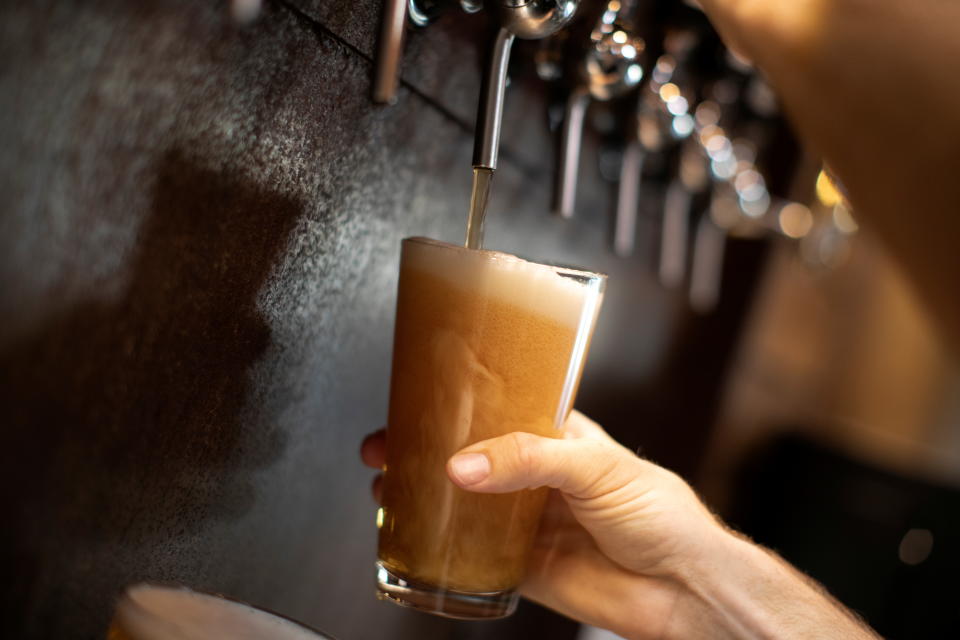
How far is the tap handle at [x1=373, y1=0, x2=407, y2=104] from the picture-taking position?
28.5 inches

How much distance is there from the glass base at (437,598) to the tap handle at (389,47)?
1.36ft

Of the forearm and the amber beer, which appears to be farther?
the forearm

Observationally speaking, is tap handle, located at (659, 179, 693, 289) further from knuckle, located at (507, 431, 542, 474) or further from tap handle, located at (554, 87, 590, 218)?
knuckle, located at (507, 431, 542, 474)

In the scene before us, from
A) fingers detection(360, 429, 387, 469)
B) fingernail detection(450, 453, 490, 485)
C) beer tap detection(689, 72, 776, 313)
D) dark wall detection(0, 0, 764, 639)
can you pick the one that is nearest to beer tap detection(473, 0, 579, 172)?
dark wall detection(0, 0, 764, 639)

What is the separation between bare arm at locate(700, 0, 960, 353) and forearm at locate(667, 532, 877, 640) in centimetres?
37

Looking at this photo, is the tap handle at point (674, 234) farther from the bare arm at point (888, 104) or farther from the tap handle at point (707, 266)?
the bare arm at point (888, 104)

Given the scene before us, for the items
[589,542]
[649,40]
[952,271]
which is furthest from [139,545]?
[649,40]

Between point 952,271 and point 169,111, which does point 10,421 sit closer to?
point 169,111

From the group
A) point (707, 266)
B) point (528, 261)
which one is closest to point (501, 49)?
point (528, 261)

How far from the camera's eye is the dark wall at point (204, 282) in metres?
0.54

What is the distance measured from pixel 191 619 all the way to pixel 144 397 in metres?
0.16

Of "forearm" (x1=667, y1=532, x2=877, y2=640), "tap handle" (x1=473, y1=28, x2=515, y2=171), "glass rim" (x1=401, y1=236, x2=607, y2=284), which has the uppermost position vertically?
"tap handle" (x1=473, y1=28, x2=515, y2=171)

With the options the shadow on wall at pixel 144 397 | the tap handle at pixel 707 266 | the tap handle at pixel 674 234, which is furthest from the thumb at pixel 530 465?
the tap handle at pixel 707 266

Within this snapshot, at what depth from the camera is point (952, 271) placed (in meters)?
0.61
